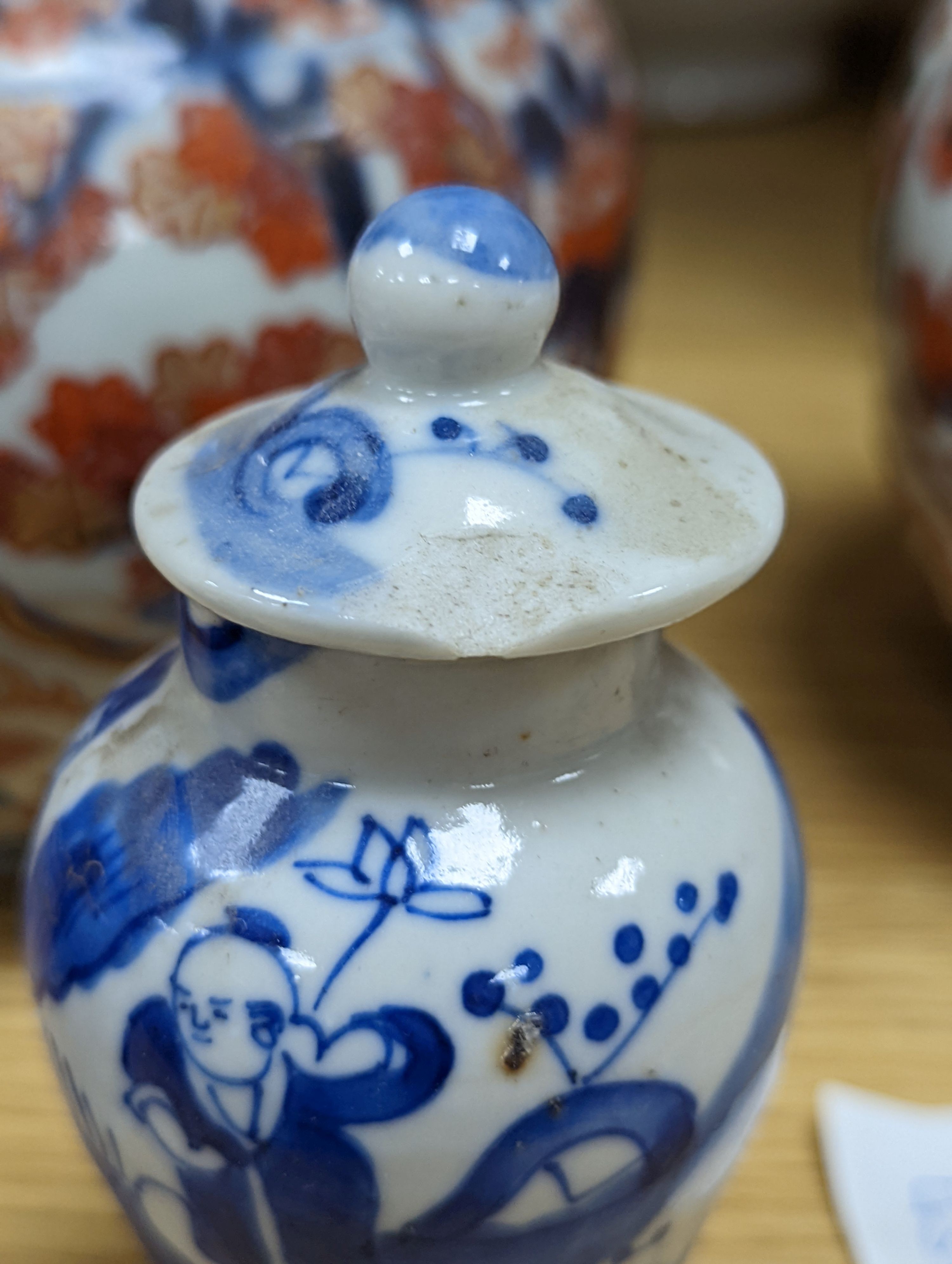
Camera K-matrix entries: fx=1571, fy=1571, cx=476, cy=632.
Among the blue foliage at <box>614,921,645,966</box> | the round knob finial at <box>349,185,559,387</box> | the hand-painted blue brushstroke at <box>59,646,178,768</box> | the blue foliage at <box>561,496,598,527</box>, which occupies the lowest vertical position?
the blue foliage at <box>614,921,645,966</box>

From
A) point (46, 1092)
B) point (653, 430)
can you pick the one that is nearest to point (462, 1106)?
point (653, 430)

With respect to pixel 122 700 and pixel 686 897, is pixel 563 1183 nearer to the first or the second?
pixel 686 897

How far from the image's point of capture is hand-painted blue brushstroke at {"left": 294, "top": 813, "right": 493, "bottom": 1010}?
1.25 feet

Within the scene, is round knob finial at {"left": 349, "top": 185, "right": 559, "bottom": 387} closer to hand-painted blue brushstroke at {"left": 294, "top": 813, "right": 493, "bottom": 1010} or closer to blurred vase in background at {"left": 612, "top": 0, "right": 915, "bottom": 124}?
hand-painted blue brushstroke at {"left": 294, "top": 813, "right": 493, "bottom": 1010}

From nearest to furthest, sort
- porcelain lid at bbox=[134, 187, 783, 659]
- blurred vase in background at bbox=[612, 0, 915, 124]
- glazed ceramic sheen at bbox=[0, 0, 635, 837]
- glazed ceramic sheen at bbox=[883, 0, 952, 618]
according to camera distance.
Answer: porcelain lid at bbox=[134, 187, 783, 659]
glazed ceramic sheen at bbox=[0, 0, 635, 837]
glazed ceramic sheen at bbox=[883, 0, 952, 618]
blurred vase in background at bbox=[612, 0, 915, 124]

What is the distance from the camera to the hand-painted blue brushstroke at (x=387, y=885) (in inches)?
15.0

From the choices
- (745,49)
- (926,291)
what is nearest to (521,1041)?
(926,291)

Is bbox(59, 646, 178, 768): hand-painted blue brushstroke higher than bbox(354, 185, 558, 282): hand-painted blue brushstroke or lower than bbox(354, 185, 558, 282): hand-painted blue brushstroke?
lower

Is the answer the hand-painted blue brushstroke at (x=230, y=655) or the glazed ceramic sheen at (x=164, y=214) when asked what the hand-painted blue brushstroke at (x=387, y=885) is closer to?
the hand-painted blue brushstroke at (x=230, y=655)

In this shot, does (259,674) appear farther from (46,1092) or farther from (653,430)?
(46,1092)

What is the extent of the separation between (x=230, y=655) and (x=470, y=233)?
0.12 metres

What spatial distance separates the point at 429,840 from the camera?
1.28 feet

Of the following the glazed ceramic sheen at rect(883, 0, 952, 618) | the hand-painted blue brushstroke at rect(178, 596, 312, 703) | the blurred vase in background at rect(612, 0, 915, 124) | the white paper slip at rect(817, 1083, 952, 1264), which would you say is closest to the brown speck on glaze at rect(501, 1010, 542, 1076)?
the hand-painted blue brushstroke at rect(178, 596, 312, 703)

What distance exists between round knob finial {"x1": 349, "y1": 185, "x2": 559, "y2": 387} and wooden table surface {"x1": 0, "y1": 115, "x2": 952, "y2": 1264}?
320mm
